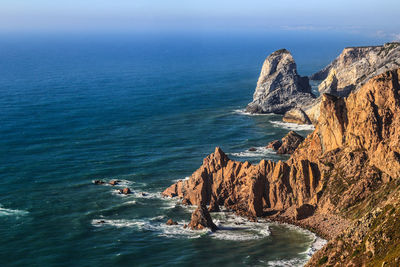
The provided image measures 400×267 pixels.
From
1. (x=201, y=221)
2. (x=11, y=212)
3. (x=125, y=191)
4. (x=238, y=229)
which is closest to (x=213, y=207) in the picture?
(x=201, y=221)

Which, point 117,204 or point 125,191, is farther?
point 125,191

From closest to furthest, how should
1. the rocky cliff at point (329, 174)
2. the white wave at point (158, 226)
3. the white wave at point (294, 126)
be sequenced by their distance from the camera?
the white wave at point (158, 226) < the rocky cliff at point (329, 174) < the white wave at point (294, 126)

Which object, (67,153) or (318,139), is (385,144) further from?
(67,153)

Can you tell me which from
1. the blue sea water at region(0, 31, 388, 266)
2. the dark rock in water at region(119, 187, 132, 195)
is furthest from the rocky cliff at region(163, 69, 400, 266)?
the dark rock in water at region(119, 187, 132, 195)

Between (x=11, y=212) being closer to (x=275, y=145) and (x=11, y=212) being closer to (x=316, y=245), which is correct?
(x=316, y=245)

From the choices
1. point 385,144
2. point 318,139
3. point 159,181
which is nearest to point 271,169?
point 318,139

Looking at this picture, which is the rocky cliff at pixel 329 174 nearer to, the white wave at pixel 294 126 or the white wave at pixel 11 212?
the white wave at pixel 11 212

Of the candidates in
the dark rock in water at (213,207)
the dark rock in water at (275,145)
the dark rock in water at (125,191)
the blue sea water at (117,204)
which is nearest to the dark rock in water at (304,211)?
the blue sea water at (117,204)
